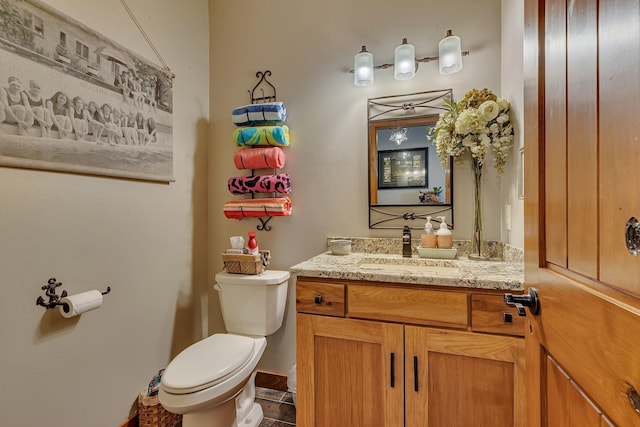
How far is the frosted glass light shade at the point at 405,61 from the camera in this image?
168 centimetres

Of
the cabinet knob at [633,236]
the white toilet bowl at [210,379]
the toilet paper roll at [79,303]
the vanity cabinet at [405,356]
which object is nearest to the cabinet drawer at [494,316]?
the vanity cabinet at [405,356]

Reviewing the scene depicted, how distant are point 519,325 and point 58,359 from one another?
6.13 ft

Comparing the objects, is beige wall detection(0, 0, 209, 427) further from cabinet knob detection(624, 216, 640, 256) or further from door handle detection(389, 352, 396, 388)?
cabinet knob detection(624, 216, 640, 256)

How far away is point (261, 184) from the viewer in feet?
6.29

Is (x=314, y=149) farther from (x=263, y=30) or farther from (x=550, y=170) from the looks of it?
(x=550, y=170)

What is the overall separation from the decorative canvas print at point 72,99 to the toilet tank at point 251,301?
2.55 feet

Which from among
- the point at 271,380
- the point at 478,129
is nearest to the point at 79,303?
the point at 271,380

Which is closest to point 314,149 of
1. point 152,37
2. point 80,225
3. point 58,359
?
point 152,37

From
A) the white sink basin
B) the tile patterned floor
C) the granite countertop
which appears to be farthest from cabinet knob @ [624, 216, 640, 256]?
the tile patterned floor

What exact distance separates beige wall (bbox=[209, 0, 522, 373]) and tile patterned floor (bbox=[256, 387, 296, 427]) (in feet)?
0.51

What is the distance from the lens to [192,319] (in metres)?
2.04

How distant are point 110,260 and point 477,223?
1906 millimetres

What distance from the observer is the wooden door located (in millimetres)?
426

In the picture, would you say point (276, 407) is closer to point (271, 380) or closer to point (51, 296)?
point (271, 380)
